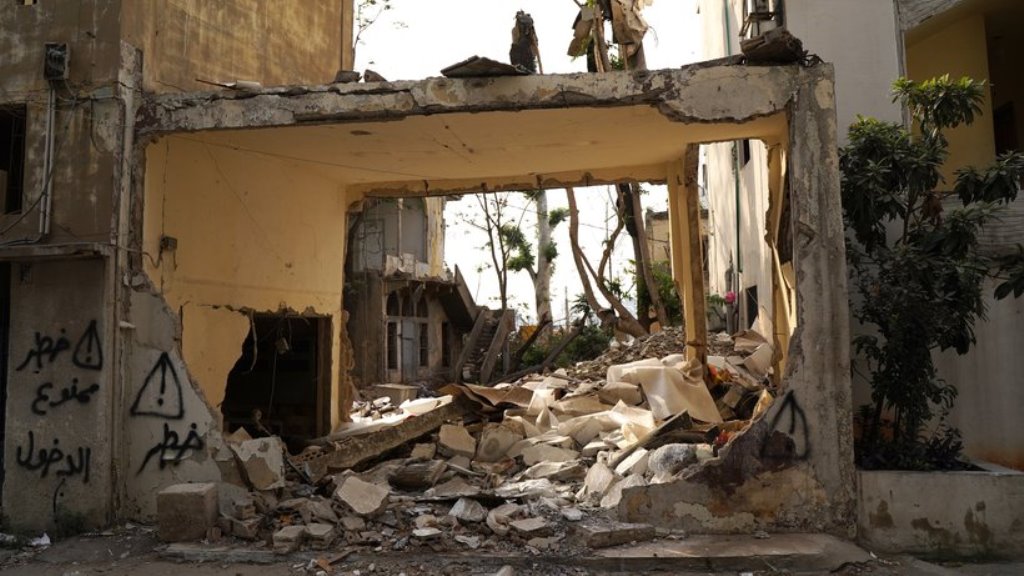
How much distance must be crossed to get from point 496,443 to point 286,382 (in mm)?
3481

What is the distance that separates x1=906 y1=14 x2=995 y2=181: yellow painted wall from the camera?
30.1 ft

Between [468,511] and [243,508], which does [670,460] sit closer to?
[468,511]

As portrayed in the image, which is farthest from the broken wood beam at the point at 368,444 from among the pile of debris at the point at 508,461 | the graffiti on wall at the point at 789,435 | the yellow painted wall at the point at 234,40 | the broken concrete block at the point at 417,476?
the graffiti on wall at the point at 789,435

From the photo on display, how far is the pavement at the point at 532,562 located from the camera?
5855 millimetres

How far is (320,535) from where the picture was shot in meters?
6.33

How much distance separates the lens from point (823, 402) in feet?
21.1

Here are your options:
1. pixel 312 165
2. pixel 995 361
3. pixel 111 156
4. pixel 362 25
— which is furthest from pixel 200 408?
pixel 362 25

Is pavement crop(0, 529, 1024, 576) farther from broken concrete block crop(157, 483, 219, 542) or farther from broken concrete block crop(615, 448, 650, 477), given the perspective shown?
broken concrete block crop(615, 448, 650, 477)

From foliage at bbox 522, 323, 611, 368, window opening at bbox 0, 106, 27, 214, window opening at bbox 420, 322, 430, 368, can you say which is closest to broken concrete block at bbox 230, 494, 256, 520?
window opening at bbox 0, 106, 27, 214

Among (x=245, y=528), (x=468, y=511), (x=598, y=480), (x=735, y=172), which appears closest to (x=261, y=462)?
(x=245, y=528)

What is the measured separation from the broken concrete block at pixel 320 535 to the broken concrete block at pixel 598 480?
2.39m

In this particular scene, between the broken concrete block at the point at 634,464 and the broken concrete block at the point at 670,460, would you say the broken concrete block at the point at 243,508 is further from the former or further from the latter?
the broken concrete block at the point at 670,460

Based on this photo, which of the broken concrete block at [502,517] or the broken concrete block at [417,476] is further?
the broken concrete block at [417,476]

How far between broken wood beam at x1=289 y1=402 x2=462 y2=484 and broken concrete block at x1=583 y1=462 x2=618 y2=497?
264 centimetres
